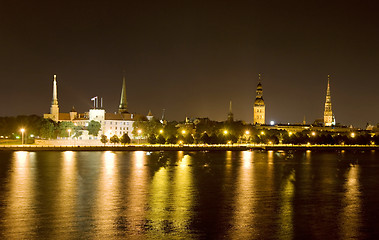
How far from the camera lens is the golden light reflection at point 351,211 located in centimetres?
2511

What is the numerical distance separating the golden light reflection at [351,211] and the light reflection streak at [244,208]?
474 centimetres

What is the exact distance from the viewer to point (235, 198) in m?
35.0

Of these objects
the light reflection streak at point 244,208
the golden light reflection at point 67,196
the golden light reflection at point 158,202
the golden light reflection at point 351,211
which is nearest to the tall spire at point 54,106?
the golden light reflection at point 67,196

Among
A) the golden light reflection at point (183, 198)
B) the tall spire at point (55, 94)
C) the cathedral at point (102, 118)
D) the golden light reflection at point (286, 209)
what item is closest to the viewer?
the golden light reflection at point (286, 209)

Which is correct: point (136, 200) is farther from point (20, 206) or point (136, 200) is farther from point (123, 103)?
point (123, 103)

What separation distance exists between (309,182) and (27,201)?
84.2 feet

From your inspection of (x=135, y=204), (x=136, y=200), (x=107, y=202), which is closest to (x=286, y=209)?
(x=135, y=204)

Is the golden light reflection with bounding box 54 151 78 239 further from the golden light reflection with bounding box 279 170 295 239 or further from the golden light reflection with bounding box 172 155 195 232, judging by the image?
the golden light reflection with bounding box 279 170 295 239

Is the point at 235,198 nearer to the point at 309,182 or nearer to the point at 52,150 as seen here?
the point at 309,182

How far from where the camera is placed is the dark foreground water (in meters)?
24.7

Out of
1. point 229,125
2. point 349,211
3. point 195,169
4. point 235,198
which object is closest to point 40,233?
point 235,198

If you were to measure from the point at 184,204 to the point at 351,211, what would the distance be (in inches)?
411

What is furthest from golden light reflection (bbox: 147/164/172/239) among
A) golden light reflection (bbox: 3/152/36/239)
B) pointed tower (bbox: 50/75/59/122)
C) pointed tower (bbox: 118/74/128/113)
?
pointed tower (bbox: 118/74/128/113)

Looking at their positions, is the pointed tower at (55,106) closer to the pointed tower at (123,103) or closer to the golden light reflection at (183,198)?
the pointed tower at (123,103)
